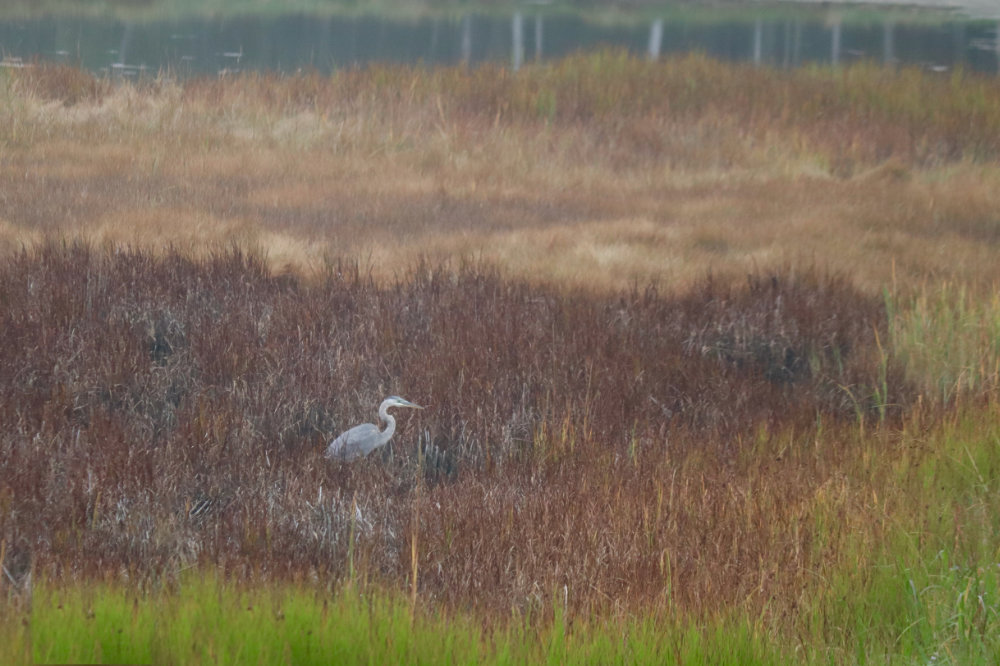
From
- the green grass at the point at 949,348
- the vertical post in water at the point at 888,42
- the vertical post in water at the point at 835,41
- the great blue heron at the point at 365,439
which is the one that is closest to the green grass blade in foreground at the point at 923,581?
the green grass at the point at 949,348

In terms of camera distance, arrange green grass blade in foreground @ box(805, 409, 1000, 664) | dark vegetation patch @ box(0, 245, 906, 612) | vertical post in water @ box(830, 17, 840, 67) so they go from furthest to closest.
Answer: vertical post in water @ box(830, 17, 840, 67)
dark vegetation patch @ box(0, 245, 906, 612)
green grass blade in foreground @ box(805, 409, 1000, 664)

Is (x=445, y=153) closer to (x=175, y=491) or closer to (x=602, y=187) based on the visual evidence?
(x=602, y=187)

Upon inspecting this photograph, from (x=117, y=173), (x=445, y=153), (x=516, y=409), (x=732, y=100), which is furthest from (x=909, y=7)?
(x=516, y=409)

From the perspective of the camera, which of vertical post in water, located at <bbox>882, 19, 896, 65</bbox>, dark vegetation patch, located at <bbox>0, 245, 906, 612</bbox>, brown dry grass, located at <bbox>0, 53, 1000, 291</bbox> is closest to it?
dark vegetation patch, located at <bbox>0, 245, 906, 612</bbox>

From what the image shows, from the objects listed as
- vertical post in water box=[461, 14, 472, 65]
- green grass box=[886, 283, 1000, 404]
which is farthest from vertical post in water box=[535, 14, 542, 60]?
green grass box=[886, 283, 1000, 404]

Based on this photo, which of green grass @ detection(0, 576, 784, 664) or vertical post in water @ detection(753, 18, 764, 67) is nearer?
green grass @ detection(0, 576, 784, 664)

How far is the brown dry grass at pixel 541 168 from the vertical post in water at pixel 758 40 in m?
18.2

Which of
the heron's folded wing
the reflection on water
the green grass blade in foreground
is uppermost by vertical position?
the reflection on water

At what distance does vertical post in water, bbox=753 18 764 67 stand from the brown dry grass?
18241mm

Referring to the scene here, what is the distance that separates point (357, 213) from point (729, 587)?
6.59 m

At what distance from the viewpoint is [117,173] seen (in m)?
9.92

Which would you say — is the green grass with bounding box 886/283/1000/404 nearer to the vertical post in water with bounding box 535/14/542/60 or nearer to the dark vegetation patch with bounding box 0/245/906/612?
the dark vegetation patch with bounding box 0/245/906/612

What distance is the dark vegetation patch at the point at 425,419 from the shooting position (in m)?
3.27

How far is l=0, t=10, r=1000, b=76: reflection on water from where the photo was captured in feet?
91.8
